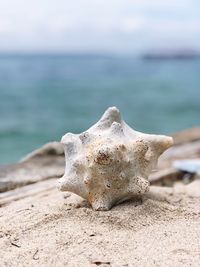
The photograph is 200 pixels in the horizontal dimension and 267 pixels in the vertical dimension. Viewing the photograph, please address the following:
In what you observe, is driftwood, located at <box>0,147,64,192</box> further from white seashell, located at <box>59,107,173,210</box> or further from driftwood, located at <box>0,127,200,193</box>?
white seashell, located at <box>59,107,173,210</box>

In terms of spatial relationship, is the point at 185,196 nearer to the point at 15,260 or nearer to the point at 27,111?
the point at 15,260

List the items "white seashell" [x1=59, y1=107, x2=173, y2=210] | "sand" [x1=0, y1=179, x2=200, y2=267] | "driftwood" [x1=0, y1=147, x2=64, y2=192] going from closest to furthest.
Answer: "sand" [x1=0, y1=179, x2=200, y2=267] → "white seashell" [x1=59, y1=107, x2=173, y2=210] → "driftwood" [x1=0, y1=147, x2=64, y2=192]

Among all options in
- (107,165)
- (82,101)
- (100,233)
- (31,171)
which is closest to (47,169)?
(31,171)

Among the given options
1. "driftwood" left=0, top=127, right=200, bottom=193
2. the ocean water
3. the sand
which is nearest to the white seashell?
the sand

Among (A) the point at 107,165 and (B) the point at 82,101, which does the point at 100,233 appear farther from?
(B) the point at 82,101

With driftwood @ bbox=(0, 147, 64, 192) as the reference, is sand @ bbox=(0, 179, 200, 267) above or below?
below

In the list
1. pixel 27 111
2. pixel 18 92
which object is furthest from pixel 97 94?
pixel 27 111
